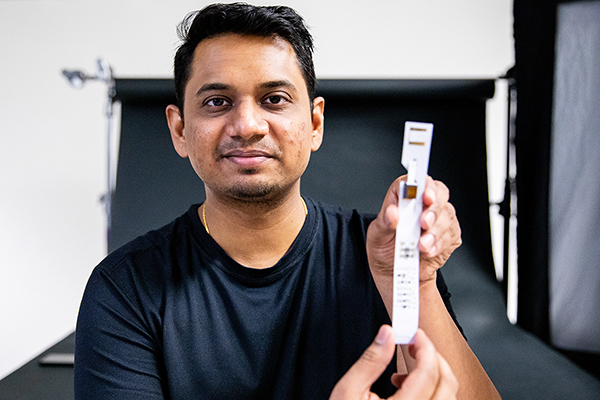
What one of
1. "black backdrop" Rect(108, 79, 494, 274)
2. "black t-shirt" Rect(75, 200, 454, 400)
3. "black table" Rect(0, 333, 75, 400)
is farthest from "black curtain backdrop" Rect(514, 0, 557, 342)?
"black table" Rect(0, 333, 75, 400)

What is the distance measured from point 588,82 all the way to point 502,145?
622 millimetres

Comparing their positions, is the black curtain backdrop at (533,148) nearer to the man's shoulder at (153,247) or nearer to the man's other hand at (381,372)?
the man's other hand at (381,372)

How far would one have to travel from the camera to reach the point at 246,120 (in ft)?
2.61

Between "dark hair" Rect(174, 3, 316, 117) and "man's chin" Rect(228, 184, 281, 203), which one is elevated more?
"dark hair" Rect(174, 3, 316, 117)

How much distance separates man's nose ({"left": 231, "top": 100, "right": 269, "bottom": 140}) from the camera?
0.79 metres

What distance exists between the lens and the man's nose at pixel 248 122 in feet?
2.60

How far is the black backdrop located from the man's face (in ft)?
2.24

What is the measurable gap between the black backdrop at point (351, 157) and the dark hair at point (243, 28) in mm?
565

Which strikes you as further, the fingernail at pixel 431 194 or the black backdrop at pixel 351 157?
the black backdrop at pixel 351 157

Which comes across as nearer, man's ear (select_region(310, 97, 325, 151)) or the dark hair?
the dark hair

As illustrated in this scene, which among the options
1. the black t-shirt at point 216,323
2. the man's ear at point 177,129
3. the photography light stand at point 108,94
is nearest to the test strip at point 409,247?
the black t-shirt at point 216,323

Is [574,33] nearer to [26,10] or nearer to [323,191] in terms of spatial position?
[323,191]

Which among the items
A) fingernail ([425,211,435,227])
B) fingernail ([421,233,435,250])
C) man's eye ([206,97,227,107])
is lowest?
fingernail ([421,233,435,250])

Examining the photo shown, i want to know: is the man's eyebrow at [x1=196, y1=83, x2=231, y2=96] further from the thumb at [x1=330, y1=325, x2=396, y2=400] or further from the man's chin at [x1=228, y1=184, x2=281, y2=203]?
the thumb at [x1=330, y1=325, x2=396, y2=400]
